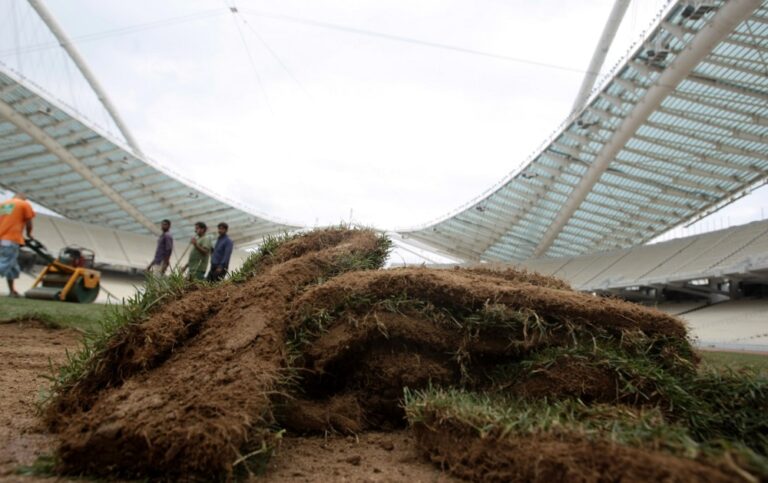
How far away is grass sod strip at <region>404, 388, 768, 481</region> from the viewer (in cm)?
155

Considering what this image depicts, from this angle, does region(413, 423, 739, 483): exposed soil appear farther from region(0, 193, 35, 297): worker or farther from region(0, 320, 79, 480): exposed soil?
region(0, 193, 35, 297): worker

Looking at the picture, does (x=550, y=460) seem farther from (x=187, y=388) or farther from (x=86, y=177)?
(x=86, y=177)

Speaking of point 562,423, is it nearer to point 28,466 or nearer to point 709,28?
point 28,466

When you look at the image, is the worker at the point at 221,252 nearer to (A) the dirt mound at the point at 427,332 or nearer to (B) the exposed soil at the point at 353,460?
(A) the dirt mound at the point at 427,332

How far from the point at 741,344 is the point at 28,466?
20.8m

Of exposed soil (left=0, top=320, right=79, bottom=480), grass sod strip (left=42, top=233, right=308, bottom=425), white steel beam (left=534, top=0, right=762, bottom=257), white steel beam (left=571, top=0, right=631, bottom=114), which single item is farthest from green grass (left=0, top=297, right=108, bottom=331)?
white steel beam (left=571, top=0, right=631, bottom=114)

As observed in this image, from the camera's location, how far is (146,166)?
36.8 m

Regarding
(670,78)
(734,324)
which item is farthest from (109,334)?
(734,324)

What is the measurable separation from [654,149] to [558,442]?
32839 mm

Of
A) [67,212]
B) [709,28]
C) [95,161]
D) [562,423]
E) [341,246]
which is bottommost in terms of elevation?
[562,423]

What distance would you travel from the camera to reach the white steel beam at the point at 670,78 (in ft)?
59.0

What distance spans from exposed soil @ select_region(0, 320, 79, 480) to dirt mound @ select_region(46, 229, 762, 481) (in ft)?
0.57

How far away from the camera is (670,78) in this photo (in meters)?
22.2

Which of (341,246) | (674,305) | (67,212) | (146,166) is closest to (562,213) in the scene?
(674,305)
